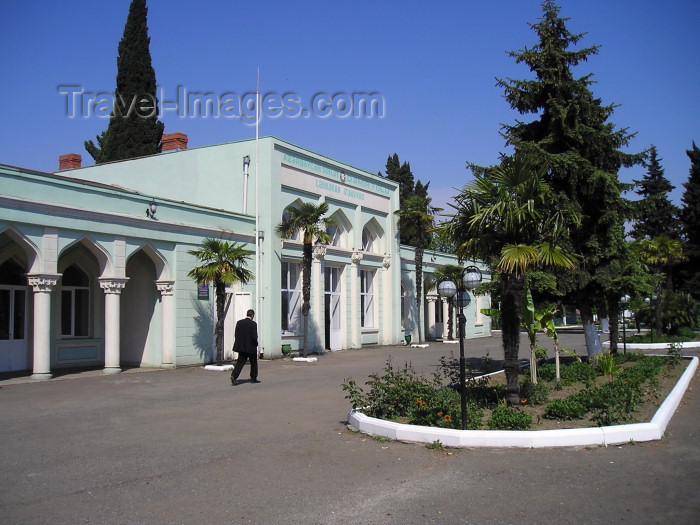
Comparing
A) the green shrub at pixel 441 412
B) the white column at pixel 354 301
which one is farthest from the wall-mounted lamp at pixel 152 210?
the green shrub at pixel 441 412

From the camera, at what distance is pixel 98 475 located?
7207 millimetres

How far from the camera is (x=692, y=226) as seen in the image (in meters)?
56.5

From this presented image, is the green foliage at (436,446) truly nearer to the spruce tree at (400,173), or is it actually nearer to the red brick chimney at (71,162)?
the red brick chimney at (71,162)

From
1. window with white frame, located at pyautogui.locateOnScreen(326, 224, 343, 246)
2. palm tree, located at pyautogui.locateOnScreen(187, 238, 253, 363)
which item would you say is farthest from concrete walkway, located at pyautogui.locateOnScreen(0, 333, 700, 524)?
window with white frame, located at pyautogui.locateOnScreen(326, 224, 343, 246)

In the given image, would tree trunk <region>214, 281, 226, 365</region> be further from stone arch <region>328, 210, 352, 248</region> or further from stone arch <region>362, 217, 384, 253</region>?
stone arch <region>362, 217, 384, 253</region>

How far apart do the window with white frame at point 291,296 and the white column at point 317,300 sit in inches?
22.6

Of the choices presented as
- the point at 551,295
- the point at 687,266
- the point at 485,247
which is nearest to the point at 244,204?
the point at 551,295

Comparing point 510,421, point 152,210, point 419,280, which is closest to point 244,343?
point 152,210

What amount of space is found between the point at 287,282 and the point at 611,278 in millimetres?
12208

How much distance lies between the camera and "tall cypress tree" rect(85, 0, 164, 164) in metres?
35.2

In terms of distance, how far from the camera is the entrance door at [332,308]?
2769 cm

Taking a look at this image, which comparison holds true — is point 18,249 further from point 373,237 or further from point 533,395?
point 373,237

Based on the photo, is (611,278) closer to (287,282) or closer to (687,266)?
(287,282)

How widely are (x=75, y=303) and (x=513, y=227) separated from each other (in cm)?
1516
